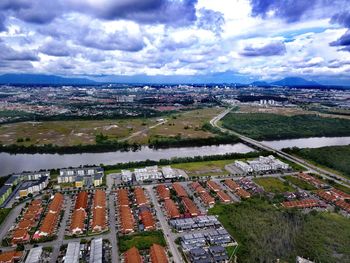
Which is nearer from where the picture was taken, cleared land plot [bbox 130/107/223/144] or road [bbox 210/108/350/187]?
road [bbox 210/108/350/187]

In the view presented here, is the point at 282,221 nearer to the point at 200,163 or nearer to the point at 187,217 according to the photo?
the point at 187,217

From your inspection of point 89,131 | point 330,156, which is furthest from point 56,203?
point 89,131

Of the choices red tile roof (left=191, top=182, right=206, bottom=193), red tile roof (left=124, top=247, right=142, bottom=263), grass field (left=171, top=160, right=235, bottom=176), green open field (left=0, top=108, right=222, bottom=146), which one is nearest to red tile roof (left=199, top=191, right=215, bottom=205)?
red tile roof (left=191, top=182, right=206, bottom=193)

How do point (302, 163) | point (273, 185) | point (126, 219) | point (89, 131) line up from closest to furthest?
point (126, 219) < point (273, 185) < point (302, 163) < point (89, 131)

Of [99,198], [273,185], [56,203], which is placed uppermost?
[99,198]

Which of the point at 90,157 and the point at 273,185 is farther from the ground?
the point at 273,185

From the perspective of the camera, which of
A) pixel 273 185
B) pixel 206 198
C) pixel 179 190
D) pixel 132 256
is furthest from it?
pixel 273 185

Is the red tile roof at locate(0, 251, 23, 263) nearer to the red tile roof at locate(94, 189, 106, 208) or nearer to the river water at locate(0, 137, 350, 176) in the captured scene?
the red tile roof at locate(94, 189, 106, 208)

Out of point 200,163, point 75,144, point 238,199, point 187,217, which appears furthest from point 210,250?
point 75,144

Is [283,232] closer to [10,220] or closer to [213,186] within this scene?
[213,186]
